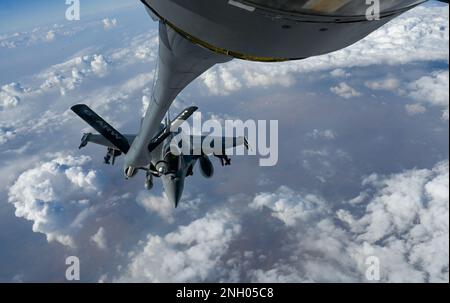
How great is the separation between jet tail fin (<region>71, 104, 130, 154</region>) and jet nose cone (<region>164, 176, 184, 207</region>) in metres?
3.13

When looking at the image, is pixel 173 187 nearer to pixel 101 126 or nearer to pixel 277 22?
pixel 101 126

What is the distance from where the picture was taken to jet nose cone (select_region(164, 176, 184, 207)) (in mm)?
16453

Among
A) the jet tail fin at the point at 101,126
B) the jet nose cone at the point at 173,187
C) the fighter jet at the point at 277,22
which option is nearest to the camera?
the fighter jet at the point at 277,22

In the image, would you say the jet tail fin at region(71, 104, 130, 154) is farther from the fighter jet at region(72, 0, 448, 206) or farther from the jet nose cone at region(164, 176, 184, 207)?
the fighter jet at region(72, 0, 448, 206)

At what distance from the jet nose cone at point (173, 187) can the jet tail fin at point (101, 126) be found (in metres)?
3.13

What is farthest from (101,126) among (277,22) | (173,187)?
(277,22)

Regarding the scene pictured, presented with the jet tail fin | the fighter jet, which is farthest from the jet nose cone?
the fighter jet

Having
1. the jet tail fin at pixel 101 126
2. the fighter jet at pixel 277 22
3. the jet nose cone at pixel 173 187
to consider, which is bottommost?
the fighter jet at pixel 277 22

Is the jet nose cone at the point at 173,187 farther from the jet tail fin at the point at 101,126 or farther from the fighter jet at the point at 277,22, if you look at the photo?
the fighter jet at the point at 277,22

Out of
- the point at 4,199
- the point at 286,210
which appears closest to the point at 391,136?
the point at 286,210

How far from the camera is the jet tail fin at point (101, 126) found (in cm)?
1510

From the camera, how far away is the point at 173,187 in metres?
16.8

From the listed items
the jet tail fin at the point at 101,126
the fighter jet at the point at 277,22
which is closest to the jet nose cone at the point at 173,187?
the jet tail fin at the point at 101,126

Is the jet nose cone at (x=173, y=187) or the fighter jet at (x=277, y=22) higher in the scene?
the jet nose cone at (x=173, y=187)
